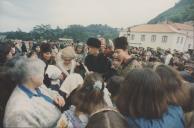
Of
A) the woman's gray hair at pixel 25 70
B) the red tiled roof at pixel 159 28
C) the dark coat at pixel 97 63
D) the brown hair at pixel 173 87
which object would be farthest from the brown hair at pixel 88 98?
the red tiled roof at pixel 159 28

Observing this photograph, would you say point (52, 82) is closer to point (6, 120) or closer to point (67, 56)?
point (67, 56)

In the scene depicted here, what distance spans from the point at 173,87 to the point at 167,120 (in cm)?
51

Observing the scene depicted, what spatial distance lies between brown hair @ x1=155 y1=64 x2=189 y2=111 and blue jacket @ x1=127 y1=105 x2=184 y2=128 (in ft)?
0.41

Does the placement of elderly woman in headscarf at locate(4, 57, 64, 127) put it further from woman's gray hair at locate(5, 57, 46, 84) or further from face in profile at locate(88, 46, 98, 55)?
face in profile at locate(88, 46, 98, 55)

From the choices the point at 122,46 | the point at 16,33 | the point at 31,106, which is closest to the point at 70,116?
the point at 31,106

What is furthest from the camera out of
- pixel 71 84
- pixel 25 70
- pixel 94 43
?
pixel 94 43

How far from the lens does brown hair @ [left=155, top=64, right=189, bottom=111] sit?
9.41ft

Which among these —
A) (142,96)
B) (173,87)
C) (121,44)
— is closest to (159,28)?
(121,44)

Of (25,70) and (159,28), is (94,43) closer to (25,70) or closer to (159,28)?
(25,70)

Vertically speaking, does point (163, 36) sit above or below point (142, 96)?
below

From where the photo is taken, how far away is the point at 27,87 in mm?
2723

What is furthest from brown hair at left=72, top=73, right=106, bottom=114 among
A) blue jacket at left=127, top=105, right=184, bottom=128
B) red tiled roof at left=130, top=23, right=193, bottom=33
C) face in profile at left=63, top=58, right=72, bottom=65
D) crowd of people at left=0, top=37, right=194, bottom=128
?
red tiled roof at left=130, top=23, right=193, bottom=33

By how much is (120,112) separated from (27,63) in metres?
1.01

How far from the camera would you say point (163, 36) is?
71250 millimetres
